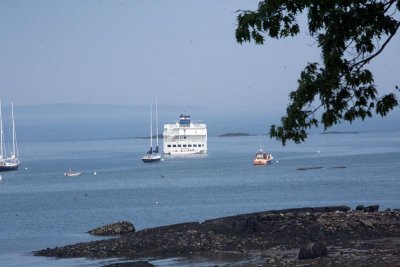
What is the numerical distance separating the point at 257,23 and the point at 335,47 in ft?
4.06

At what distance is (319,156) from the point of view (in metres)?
128

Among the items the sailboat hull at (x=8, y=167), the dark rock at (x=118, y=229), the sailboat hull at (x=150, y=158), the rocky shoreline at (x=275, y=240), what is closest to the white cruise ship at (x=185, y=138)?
the sailboat hull at (x=150, y=158)

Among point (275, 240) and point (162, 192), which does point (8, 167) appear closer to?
point (162, 192)

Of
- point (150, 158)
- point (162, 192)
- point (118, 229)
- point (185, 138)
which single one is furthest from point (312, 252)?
point (185, 138)

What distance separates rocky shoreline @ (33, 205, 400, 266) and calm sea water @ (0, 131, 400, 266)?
1.47 metres

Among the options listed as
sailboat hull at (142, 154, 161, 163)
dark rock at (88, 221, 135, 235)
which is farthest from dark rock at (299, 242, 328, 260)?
sailboat hull at (142, 154, 161, 163)

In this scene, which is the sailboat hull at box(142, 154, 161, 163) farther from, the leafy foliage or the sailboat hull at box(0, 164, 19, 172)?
the leafy foliage

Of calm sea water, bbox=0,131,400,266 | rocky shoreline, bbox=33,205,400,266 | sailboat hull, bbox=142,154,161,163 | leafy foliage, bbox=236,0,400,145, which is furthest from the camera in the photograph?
sailboat hull, bbox=142,154,161,163

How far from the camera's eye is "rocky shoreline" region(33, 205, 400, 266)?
88.0 feet

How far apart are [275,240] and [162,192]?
146 feet

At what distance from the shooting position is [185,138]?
134 m

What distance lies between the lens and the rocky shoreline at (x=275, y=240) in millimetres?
26820

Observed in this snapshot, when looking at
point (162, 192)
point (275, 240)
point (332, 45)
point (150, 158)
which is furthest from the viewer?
point (150, 158)

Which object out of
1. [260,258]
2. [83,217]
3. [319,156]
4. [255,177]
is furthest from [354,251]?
[319,156]
